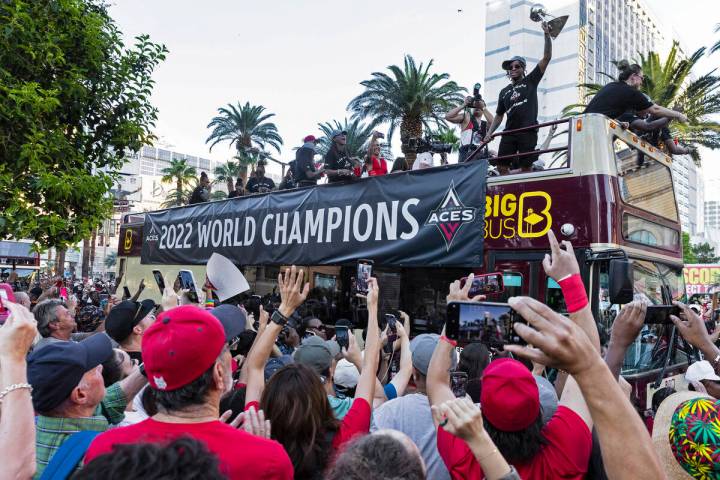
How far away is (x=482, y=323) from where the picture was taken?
6.94 feet

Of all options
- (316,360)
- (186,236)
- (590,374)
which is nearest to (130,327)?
(316,360)

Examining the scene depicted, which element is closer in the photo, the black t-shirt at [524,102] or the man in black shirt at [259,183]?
the black t-shirt at [524,102]

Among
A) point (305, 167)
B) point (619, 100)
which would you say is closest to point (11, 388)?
point (619, 100)

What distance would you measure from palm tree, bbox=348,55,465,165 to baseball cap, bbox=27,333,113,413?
76.0ft

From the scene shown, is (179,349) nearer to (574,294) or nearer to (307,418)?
(307,418)

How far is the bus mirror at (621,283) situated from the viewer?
4.64m

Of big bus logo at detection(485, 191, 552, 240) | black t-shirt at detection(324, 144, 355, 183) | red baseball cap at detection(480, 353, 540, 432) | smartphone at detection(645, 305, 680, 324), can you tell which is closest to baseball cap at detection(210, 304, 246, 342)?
red baseball cap at detection(480, 353, 540, 432)

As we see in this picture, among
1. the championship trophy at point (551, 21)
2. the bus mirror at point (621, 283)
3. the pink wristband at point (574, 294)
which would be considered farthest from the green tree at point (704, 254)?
the pink wristband at point (574, 294)

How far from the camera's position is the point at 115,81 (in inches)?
303

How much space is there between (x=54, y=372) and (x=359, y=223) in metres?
5.80

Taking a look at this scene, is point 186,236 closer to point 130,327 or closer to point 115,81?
point 115,81

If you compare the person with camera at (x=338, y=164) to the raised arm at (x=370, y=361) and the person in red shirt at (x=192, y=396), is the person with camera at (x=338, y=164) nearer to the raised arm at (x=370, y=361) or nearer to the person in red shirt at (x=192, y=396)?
the raised arm at (x=370, y=361)

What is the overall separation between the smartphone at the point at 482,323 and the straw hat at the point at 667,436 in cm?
55

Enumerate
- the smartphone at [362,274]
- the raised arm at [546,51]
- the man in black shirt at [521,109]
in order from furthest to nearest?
the man in black shirt at [521,109], the raised arm at [546,51], the smartphone at [362,274]
